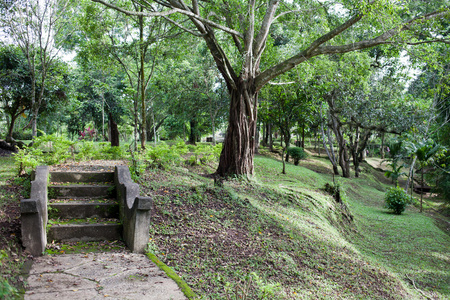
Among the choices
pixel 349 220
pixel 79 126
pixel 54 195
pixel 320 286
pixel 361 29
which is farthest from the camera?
pixel 79 126

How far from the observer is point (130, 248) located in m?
4.96

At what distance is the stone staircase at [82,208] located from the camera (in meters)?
5.16

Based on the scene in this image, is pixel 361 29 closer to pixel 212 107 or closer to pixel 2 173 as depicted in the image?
pixel 2 173

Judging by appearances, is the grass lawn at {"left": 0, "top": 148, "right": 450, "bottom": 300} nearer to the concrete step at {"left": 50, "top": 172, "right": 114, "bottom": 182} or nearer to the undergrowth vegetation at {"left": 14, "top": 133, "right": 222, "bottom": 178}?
the undergrowth vegetation at {"left": 14, "top": 133, "right": 222, "bottom": 178}

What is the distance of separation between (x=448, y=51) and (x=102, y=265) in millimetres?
9343

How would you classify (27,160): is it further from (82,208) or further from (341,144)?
(341,144)

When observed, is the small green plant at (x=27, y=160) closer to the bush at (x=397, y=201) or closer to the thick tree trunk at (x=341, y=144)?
the bush at (x=397, y=201)

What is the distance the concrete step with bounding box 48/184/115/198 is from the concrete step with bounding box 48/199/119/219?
23 centimetres

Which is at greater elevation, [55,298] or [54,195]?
[54,195]

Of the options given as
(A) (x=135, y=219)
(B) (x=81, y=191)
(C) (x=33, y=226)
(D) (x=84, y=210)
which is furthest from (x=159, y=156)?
(C) (x=33, y=226)

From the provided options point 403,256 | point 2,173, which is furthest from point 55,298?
point 403,256

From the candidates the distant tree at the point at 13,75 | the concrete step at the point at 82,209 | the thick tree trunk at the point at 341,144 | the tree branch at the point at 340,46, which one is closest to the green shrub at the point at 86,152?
the concrete step at the point at 82,209

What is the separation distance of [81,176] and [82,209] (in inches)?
45.1

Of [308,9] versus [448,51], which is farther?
[308,9]
